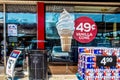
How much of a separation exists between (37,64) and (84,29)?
8.80 ft

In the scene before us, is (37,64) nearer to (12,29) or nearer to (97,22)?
(12,29)

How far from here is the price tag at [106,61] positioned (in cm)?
852

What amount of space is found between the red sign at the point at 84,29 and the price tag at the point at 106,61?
2672 mm

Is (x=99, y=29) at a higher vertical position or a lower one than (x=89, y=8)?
lower

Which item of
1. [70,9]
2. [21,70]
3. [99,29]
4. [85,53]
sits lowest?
[21,70]

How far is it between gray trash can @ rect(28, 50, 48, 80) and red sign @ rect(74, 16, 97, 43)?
7.01 ft

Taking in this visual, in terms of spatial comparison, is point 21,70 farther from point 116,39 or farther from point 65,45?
point 116,39

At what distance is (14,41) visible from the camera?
1093cm

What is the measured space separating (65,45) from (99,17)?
1696mm

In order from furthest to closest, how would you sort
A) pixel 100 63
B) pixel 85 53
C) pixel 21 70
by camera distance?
pixel 21 70 → pixel 85 53 → pixel 100 63

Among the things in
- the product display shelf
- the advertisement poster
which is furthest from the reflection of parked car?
the product display shelf

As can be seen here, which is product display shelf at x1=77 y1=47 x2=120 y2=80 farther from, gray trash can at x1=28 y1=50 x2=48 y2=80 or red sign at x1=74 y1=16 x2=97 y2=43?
red sign at x1=74 y1=16 x2=97 y2=43

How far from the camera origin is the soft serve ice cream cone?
11.1m

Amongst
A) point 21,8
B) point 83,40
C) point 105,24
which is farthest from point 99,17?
point 21,8
